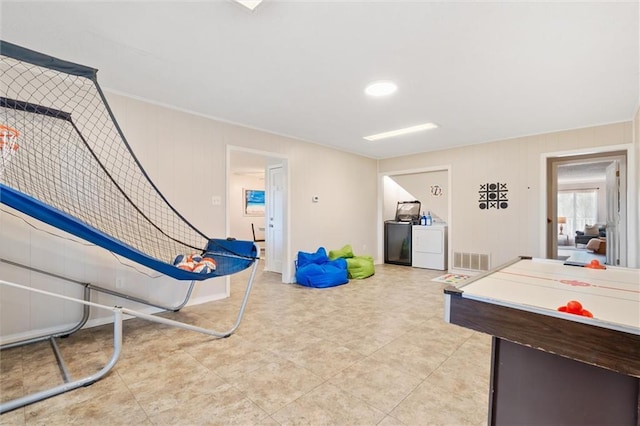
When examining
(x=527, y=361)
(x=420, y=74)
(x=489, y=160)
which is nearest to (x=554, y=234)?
(x=489, y=160)

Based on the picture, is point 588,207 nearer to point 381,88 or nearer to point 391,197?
point 391,197

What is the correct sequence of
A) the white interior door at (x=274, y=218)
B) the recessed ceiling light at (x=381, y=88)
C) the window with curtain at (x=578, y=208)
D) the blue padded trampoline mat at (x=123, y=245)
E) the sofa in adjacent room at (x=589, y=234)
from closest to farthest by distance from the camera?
1. the blue padded trampoline mat at (x=123, y=245)
2. the recessed ceiling light at (x=381, y=88)
3. the white interior door at (x=274, y=218)
4. the sofa in adjacent room at (x=589, y=234)
5. the window with curtain at (x=578, y=208)

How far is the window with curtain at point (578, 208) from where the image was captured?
10.0 meters

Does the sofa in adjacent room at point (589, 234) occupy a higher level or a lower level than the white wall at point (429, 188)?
lower

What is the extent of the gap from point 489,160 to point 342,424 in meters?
4.92

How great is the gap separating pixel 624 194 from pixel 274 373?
16.8 ft

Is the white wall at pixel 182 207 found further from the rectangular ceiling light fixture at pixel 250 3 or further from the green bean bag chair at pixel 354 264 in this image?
the rectangular ceiling light fixture at pixel 250 3

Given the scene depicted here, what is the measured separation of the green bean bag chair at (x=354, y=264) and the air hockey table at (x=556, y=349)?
3401mm

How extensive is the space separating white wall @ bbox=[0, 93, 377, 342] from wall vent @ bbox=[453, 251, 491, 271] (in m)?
1.86

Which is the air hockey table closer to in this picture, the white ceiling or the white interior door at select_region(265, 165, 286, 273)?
the white ceiling

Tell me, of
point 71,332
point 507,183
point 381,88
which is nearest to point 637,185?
point 507,183

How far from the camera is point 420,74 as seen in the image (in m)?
2.59

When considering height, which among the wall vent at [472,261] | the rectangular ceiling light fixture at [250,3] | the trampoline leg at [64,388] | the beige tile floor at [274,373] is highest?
the rectangular ceiling light fixture at [250,3]

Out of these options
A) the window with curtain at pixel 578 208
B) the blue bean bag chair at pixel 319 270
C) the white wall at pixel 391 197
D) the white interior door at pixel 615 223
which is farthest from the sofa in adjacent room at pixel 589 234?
the blue bean bag chair at pixel 319 270
